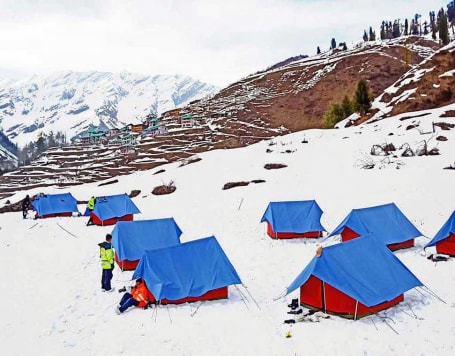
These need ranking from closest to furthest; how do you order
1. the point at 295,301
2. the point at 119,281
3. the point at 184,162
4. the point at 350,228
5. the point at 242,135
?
the point at 295,301, the point at 119,281, the point at 350,228, the point at 184,162, the point at 242,135

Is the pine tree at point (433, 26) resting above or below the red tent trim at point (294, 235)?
above

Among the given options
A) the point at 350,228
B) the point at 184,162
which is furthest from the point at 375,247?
the point at 184,162

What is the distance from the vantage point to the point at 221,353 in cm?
872

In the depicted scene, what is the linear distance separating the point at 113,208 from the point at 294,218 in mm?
11365

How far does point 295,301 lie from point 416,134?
26.8 meters

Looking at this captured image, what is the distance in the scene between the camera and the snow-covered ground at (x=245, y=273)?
9.16m

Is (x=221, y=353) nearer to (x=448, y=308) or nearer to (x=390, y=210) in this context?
(x=448, y=308)

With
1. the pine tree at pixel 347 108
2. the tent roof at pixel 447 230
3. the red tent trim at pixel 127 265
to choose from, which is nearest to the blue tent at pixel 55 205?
the red tent trim at pixel 127 265

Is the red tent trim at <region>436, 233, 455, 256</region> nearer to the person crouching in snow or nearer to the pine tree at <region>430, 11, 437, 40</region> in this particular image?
the person crouching in snow

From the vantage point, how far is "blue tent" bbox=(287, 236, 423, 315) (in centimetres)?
1012

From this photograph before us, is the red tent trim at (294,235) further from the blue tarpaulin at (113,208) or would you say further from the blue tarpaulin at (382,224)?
the blue tarpaulin at (113,208)

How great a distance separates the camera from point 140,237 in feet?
51.4

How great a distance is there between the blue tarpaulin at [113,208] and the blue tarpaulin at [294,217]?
9.56 metres

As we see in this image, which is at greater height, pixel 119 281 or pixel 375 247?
pixel 375 247
